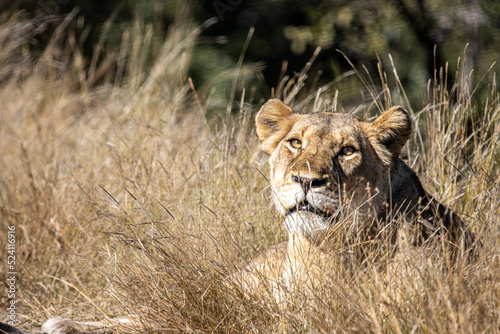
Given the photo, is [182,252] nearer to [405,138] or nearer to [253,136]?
[405,138]

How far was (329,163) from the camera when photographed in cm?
346

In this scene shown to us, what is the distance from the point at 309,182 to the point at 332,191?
16 centimetres

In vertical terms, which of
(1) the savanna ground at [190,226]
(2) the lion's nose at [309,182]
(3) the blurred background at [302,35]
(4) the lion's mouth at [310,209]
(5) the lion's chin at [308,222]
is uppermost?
(2) the lion's nose at [309,182]

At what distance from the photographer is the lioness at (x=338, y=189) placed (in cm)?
334

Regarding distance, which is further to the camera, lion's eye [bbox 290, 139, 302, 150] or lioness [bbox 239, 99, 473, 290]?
lion's eye [bbox 290, 139, 302, 150]

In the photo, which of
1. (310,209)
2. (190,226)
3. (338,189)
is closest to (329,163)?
(338,189)

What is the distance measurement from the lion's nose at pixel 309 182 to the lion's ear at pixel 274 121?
0.71m

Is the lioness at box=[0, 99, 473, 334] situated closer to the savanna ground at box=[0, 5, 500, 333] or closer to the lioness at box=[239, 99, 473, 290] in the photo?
the lioness at box=[239, 99, 473, 290]

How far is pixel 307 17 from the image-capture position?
946 cm

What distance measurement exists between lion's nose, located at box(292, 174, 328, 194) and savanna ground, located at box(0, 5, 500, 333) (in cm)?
43

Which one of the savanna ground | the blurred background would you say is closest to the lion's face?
the savanna ground

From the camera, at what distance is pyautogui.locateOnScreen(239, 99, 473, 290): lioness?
131 inches

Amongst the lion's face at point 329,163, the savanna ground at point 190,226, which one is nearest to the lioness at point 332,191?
the lion's face at point 329,163

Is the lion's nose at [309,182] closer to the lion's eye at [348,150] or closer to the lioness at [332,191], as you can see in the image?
the lioness at [332,191]
